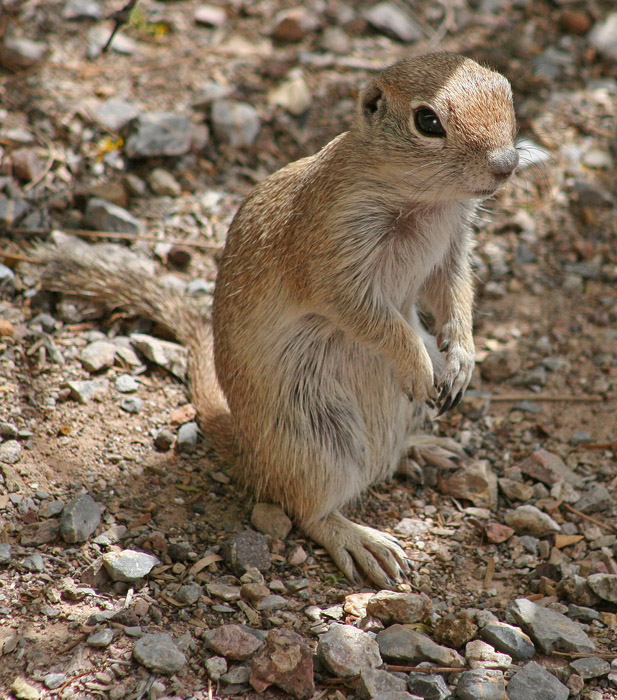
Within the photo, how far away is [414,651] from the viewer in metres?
3.01

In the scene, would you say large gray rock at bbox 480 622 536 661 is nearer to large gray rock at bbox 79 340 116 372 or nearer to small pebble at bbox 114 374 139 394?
small pebble at bbox 114 374 139 394

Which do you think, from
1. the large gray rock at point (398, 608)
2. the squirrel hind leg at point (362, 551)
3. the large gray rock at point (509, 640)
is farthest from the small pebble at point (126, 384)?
the large gray rock at point (509, 640)

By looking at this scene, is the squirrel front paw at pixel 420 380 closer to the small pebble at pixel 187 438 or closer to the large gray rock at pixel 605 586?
the large gray rock at pixel 605 586

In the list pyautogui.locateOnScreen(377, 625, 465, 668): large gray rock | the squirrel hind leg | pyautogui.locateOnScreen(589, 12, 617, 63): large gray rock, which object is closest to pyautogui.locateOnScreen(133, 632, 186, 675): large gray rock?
pyautogui.locateOnScreen(377, 625, 465, 668): large gray rock

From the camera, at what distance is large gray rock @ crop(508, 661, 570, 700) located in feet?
9.30

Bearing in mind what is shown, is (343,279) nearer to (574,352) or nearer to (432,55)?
(432,55)

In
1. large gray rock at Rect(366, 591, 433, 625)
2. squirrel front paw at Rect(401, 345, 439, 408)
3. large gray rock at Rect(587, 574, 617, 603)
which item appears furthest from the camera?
squirrel front paw at Rect(401, 345, 439, 408)

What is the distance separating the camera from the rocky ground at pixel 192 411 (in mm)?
2967

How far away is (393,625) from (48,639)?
127 centimetres

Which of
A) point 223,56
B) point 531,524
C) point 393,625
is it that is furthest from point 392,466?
point 223,56

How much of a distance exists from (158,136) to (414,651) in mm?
3632

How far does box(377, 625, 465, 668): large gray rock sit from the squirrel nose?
175 cm

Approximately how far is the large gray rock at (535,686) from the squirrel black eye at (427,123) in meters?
1.99

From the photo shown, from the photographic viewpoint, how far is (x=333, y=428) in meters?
3.83
